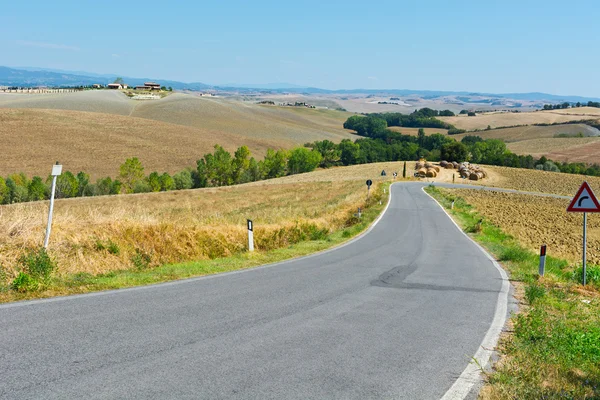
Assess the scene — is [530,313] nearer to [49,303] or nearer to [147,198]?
[49,303]

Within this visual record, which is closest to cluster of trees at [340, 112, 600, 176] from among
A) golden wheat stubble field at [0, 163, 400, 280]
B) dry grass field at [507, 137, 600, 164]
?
dry grass field at [507, 137, 600, 164]

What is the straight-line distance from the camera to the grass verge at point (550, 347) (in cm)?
516

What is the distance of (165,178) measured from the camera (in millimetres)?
72500

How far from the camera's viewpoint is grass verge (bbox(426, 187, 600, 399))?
16.9 feet

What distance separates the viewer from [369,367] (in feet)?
18.3

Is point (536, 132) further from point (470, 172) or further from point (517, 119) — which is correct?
point (470, 172)

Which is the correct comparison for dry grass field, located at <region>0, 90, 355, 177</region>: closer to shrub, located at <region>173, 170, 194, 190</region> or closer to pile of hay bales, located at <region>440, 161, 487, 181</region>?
shrub, located at <region>173, 170, 194, 190</region>

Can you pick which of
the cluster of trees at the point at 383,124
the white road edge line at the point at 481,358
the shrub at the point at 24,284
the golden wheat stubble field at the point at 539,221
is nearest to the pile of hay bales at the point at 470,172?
the golden wheat stubble field at the point at 539,221

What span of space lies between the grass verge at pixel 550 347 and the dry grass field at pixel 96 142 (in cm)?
7170

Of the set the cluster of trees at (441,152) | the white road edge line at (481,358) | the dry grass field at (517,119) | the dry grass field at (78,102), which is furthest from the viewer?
the dry grass field at (517,119)

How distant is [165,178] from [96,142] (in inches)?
949

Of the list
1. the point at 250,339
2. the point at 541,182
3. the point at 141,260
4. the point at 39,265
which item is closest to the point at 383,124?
the point at 541,182

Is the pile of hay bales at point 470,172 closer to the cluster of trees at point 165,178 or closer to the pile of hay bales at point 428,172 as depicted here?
the pile of hay bales at point 428,172

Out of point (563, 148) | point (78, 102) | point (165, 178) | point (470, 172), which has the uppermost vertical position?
point (78, 102)
